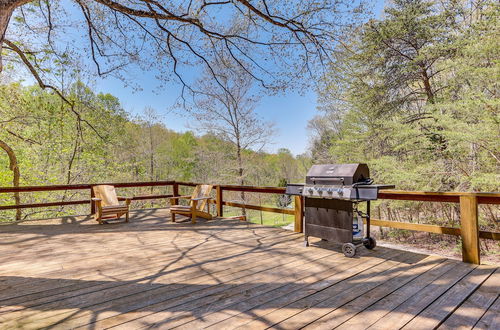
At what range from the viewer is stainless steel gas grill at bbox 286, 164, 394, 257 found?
118 inches

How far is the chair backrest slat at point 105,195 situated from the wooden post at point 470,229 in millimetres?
6120

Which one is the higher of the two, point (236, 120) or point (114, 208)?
point (236, 120)

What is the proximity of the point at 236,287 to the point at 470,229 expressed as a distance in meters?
Answer: 2.56

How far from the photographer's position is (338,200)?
3.29 m

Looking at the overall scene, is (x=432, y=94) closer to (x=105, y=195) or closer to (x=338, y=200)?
(x=338, y=200)

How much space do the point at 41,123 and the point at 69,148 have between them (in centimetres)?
169

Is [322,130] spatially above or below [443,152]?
above

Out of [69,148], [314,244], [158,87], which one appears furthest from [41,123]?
[314,244]

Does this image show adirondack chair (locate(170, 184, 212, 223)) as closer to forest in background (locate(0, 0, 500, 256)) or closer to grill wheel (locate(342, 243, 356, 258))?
grill wheel (locate(342, 243, 356, 258))

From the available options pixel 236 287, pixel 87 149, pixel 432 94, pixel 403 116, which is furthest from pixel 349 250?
pixel 87 149

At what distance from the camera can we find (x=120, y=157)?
44.5 ft

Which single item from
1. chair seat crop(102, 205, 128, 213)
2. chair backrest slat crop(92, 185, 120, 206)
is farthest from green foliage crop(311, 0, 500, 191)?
chair backrest slat crop(92, 185, 120, 206)

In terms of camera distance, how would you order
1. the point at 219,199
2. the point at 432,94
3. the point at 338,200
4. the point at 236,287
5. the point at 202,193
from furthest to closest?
the point at 432,94 < the point at 219,199 < the point at 202,193 < the point at 338,200 < the point at 236,287

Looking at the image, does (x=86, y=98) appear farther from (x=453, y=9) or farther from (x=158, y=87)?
(x=453, y=9)
